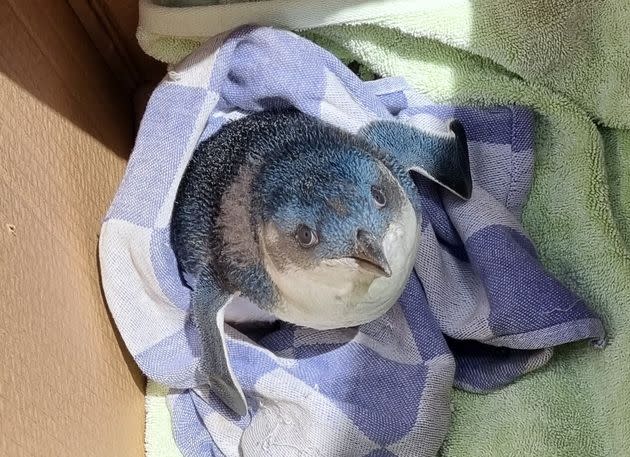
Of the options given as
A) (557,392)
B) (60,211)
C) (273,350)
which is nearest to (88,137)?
(60,211)

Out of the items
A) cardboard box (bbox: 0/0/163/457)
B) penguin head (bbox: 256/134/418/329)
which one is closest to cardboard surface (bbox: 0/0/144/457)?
cardboard box (bbox: 0/0/163/457)

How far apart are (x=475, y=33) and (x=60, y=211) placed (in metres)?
0.45

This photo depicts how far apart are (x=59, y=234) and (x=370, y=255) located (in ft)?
1.11

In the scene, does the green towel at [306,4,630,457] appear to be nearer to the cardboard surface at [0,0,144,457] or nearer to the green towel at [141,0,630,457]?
the green towel at [141,0,630,457]

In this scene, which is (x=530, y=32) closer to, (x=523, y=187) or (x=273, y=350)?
(x=523, y=187)

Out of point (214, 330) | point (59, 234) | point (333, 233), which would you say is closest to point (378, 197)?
point (333, 233)

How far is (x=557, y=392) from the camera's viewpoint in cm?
91

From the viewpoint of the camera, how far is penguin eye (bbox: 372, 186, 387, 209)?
71 centimetres

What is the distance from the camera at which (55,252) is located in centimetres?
82

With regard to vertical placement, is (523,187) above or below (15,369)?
below

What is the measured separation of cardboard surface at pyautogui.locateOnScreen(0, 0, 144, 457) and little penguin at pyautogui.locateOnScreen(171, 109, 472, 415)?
99mm

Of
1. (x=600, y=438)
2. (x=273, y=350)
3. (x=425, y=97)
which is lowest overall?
(x=600, y=438)

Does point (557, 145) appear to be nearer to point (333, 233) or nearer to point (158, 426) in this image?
point (333, 233)

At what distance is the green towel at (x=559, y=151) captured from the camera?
88cm
